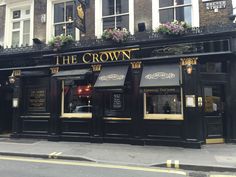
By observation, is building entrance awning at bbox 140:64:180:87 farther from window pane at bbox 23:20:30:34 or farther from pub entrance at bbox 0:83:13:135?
pub entrance at bbox 0:83:13:135

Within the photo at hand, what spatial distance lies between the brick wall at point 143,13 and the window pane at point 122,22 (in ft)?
1.53

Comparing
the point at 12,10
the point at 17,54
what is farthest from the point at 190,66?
the point at 12,10

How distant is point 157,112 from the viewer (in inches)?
441

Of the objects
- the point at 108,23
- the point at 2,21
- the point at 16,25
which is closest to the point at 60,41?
the point at 108,23

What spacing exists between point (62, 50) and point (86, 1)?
8.85 ft

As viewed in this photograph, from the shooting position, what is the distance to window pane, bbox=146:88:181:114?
1093 centimetres

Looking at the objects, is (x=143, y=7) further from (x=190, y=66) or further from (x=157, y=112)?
(x=157, y=112)

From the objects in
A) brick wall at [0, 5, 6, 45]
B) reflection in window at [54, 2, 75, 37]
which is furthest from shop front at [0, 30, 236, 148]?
brick wall at [0, 5, 6, 45]

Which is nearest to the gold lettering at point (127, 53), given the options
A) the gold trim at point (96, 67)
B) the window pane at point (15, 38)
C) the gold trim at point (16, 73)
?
the gold trim at point (96, 67)

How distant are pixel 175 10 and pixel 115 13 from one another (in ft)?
9.30

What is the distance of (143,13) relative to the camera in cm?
1206

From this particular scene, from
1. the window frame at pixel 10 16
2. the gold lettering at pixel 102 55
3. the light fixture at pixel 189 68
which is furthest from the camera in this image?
the window frame at pixel 10 16

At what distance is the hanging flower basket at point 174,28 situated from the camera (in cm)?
1064

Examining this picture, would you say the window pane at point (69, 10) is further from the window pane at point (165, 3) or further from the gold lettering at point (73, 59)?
the window pane at point (165, 3)
